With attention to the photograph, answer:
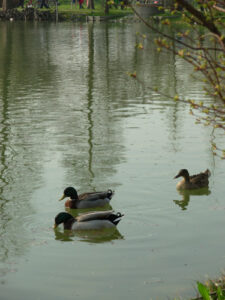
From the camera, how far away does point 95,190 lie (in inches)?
547

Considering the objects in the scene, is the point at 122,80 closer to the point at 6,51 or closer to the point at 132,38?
the point at 6,51

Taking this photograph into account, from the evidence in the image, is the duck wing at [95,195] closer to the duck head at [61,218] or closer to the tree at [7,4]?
the duck head at [61,218]

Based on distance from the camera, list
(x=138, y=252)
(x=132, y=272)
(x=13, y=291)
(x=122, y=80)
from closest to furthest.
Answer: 1. (x=13, y=291)
2. (x=132, y=272)
3. (x=138, y=252)
4. (x=122, y=80)

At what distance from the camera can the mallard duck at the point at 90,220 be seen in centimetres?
1165

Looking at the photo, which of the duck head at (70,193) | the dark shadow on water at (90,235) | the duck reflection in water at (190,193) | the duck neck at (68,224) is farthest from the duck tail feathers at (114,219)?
the duck reflection in water at (190,193)

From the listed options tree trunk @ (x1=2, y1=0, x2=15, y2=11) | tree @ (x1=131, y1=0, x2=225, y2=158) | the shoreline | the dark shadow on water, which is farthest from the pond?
tree trunk @ (x1=2, y1=0, x2=15, y2=11)

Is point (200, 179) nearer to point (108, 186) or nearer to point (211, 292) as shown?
point (108, 186)

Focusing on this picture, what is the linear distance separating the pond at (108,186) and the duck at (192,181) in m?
0.20

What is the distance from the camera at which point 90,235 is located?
1164 centimetres

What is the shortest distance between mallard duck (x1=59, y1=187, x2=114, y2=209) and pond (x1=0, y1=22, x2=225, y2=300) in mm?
254

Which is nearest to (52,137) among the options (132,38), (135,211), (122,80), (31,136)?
(31,136)

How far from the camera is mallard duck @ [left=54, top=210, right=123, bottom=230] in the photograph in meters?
11.6

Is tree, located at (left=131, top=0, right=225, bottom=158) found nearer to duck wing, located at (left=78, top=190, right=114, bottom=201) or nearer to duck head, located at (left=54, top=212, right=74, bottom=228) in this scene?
duck head, located at (left=54, top=212, right=74, bottom=228)

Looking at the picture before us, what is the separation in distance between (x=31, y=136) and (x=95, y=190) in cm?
484
